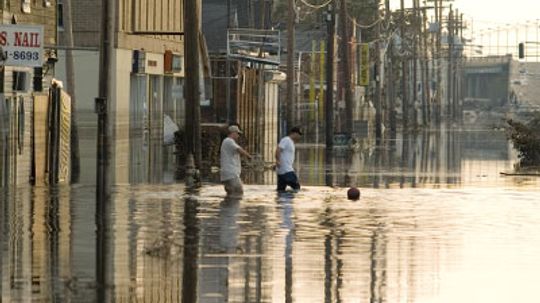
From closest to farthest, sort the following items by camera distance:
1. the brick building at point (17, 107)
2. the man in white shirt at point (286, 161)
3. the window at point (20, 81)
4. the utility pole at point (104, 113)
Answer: the utility pole at point (104, 113)
the brick building at point (17, 107)
the man in white shirt at point (286, 161)
the window at point (20, 81)

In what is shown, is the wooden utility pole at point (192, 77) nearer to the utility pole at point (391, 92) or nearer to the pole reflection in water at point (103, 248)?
the pole reflection in water at point (103, 248)

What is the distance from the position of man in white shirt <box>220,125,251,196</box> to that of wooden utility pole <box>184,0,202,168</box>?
18.4 feet

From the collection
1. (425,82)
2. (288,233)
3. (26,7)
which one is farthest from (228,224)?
(425,82)

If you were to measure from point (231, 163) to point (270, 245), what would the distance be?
11.6 meters

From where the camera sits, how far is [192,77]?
40.2 meters

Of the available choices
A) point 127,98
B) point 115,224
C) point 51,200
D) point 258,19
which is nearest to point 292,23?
point 127,98

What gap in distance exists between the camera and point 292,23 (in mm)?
66188

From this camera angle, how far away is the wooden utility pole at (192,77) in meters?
39.9

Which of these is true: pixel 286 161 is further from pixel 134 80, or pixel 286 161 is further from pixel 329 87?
pixel 329 87

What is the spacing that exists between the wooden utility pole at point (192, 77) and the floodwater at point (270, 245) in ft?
5.62

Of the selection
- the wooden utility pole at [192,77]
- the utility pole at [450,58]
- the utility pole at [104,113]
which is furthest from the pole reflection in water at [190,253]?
the utility pole at [450,58]

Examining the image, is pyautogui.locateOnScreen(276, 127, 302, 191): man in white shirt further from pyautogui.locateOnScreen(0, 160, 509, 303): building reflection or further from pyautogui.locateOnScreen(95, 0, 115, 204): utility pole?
pyautogui.locateOnScreen(95, 0, 115, 204): utility pole

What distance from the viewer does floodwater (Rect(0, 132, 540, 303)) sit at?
17.0 m

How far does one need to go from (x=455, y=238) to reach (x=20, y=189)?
13212mm
